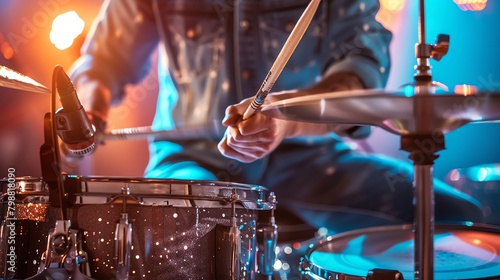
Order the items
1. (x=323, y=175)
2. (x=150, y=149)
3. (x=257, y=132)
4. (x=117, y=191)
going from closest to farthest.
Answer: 1. (x=117, y=191)
2. (x=257, y=132)
3. (x=323, y=175)
4. (x=150, y=149)

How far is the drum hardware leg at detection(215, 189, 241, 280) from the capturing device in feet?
3.37

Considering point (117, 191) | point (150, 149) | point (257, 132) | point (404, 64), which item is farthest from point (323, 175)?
point (117, 191)

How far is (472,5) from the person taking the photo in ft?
6.11

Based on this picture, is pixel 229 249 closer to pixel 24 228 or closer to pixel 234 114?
pixel 234 114

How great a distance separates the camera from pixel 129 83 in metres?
2.14

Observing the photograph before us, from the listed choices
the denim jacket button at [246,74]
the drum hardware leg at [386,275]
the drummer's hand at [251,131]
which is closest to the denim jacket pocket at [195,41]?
the denim jacket button at [246,74]

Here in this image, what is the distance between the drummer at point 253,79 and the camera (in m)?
1.77

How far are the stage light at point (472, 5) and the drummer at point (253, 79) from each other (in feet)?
0.91

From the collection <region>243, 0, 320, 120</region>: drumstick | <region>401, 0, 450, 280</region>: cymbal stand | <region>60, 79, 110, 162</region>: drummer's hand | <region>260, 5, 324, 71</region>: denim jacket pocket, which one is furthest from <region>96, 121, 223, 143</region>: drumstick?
<region>401, 0, 450, 280</region>: cymbal stand

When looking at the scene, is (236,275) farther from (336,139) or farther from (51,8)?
(51,8)

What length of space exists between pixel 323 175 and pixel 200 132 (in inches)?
17.9

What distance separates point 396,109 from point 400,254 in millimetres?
418

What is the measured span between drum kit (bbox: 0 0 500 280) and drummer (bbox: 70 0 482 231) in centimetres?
64

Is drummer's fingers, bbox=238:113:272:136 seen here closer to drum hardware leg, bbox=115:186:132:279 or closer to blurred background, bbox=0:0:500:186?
drum hardware leg, bbox=115:186:132:279
